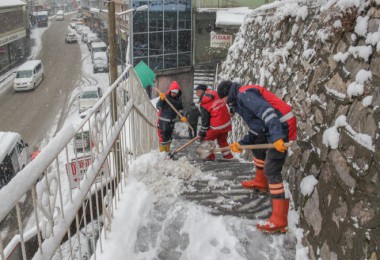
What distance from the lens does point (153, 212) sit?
415cm

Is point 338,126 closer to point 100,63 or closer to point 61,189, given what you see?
point 61,189

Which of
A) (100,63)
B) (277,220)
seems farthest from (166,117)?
(100,63)

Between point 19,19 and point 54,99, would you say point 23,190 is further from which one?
point 19,19

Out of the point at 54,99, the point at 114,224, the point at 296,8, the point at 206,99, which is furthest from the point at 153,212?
the point at 54,99

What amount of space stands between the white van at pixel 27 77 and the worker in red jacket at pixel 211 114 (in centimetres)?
2529

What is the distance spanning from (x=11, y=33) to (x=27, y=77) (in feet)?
30.4

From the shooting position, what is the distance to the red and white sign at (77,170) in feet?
9.00

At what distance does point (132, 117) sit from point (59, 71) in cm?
3231

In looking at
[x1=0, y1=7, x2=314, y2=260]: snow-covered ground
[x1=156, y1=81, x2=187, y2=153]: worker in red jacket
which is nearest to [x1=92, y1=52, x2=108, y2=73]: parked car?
[x1=156, y1=81, x2=187, y2=153]: worker in red jacket

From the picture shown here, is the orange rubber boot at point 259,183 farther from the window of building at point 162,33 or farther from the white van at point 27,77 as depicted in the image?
the white van at point 27,77

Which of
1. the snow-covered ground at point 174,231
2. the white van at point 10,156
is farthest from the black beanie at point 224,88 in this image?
the white van at point 10,156

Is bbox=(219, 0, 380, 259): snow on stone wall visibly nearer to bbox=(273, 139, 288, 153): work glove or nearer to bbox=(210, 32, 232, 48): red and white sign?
bbox=(273, 139, 288, 153): work glove

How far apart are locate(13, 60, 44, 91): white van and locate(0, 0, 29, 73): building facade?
15.6 ft

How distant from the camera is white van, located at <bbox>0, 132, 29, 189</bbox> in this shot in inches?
443
